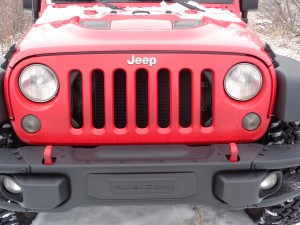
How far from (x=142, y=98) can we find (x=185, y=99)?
0.77ft

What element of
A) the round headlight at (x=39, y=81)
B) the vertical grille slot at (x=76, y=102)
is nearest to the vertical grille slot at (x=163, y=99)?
the vertical grille slot at (x=76, y=102)

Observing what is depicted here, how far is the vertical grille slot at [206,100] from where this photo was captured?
8.03ft

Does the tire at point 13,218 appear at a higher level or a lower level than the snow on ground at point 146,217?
higher

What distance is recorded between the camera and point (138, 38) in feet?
8.02

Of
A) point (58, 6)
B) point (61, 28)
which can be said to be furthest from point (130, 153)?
point (58, 6)

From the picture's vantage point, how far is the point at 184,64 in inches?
92.0

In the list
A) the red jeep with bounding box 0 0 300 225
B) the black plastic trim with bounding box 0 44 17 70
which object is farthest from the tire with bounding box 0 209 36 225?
the black plastic trim with bounding box 0 44 17 70

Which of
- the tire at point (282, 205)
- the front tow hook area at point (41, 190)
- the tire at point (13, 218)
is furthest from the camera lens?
the tire at point (13, 218)

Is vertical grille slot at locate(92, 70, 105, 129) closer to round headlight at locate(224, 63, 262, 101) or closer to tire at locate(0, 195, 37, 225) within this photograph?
round headlight at locate(224, 63, 262, 101)

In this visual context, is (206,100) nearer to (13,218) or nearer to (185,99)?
(185,99)

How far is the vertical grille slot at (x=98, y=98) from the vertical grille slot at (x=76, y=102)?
75 millimetres

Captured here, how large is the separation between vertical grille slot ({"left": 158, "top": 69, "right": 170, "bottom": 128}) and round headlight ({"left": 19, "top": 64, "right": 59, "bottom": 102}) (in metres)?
0.54

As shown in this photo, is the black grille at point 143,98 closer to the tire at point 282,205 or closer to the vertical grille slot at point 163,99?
the vertical grille slot at point 163,99

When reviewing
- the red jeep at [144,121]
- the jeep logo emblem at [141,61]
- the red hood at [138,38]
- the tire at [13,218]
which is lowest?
the tire at [13,218]
